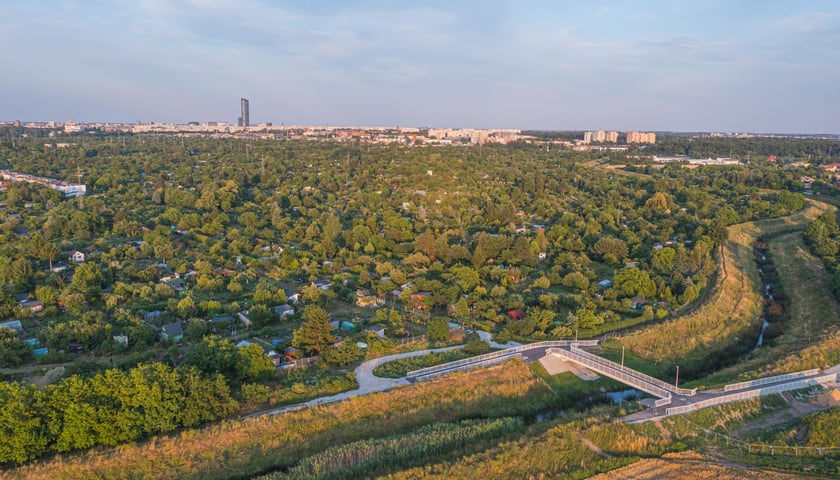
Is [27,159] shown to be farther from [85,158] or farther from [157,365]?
[157,365]

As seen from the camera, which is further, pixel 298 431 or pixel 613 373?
pixel 613 373

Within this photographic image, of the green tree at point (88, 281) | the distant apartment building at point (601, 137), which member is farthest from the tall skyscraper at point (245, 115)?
the green tree at point (88, 281)

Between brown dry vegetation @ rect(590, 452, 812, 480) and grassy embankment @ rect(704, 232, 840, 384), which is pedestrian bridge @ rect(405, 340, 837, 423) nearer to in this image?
grassy embankment @ rect(704, 232, 840, 384)

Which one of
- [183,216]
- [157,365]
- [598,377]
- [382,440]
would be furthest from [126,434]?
[183,216]

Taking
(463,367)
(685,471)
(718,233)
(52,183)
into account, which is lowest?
(685,471)

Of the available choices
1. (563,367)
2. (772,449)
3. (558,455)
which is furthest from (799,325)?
(558,455)

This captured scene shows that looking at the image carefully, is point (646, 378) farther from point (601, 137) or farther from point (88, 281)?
point (601, 137)

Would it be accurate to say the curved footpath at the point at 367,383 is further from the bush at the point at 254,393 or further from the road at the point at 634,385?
the bush at the point at 254,393

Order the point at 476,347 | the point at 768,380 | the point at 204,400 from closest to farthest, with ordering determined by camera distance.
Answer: the point at 204,400, the point at 768,380, the point at 476,347
